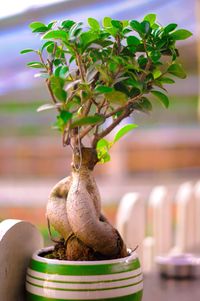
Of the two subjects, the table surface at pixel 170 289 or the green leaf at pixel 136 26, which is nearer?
the green leaf at pixel 136 26

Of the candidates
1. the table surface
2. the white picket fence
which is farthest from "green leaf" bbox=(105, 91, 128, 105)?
the white picket fence

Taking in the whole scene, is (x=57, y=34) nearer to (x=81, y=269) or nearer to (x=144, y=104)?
(x=144, y=104)

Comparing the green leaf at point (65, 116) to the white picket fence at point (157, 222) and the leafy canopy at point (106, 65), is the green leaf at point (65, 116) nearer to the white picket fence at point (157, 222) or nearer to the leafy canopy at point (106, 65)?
the leafy canopy at point (106, 65)

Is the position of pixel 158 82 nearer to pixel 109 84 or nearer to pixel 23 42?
pixel 109 84

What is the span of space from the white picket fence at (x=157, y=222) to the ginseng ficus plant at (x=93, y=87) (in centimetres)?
50

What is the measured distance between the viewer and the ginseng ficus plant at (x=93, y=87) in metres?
0.54

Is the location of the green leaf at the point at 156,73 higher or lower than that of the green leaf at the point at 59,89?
higher

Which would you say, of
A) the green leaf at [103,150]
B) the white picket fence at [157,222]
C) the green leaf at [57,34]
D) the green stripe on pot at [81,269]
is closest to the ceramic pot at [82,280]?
the green stripe on pot at [81,269]

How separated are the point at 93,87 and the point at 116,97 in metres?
Answer: 0.04

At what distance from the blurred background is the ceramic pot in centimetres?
278

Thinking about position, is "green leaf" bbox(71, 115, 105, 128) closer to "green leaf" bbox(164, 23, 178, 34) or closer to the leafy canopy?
the leafy canopy

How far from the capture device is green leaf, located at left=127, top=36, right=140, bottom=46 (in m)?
0.57

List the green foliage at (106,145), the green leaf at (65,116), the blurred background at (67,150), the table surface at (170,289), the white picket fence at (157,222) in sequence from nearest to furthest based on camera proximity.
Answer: the green leaf at (65,116) → the green foliage at (106,145) → the table surface at (170,289) → the white picket fence at (157,222) → the blurred background at (67,150)

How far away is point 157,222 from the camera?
1389 mm
